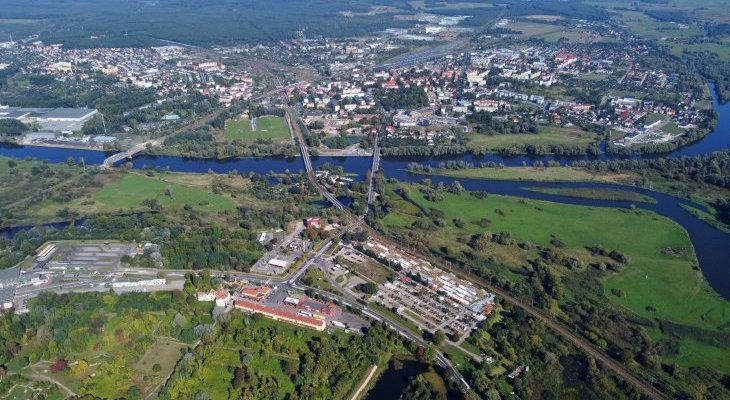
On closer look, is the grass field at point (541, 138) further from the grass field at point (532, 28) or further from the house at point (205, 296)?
the grass field at point (532, 28)

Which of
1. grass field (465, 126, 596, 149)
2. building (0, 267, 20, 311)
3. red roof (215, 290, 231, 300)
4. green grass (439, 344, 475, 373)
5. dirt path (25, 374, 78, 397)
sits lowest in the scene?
grass field (465, 126, 596, 149)

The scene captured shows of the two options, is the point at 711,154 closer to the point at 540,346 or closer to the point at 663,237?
the point at 663,237

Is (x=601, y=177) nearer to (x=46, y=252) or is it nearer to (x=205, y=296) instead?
(x=205, y=296)

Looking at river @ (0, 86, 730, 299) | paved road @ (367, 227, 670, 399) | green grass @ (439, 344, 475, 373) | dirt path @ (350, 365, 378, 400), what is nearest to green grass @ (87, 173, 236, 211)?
river @ (0, 86, 730, 299)

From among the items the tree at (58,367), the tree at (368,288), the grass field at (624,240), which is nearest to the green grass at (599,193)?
the grass field at (624,240)

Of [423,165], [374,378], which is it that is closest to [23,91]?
[423,165]

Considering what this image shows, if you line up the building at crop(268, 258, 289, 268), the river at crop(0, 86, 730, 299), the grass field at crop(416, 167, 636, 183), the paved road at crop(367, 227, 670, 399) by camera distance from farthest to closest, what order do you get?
1. the grass field at crop(416, 167, 636, 183)
2. the river at crop(0, 86, 730, 299)
3. the building at crop(268, 258, 289, 268)
4. the paved road at crop(367, 227, 670, 399)

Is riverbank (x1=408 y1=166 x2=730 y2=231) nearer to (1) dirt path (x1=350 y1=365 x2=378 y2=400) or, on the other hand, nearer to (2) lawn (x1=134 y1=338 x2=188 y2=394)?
(1) dirt path (x1=350 y1=365 x2=378 y2=400)
